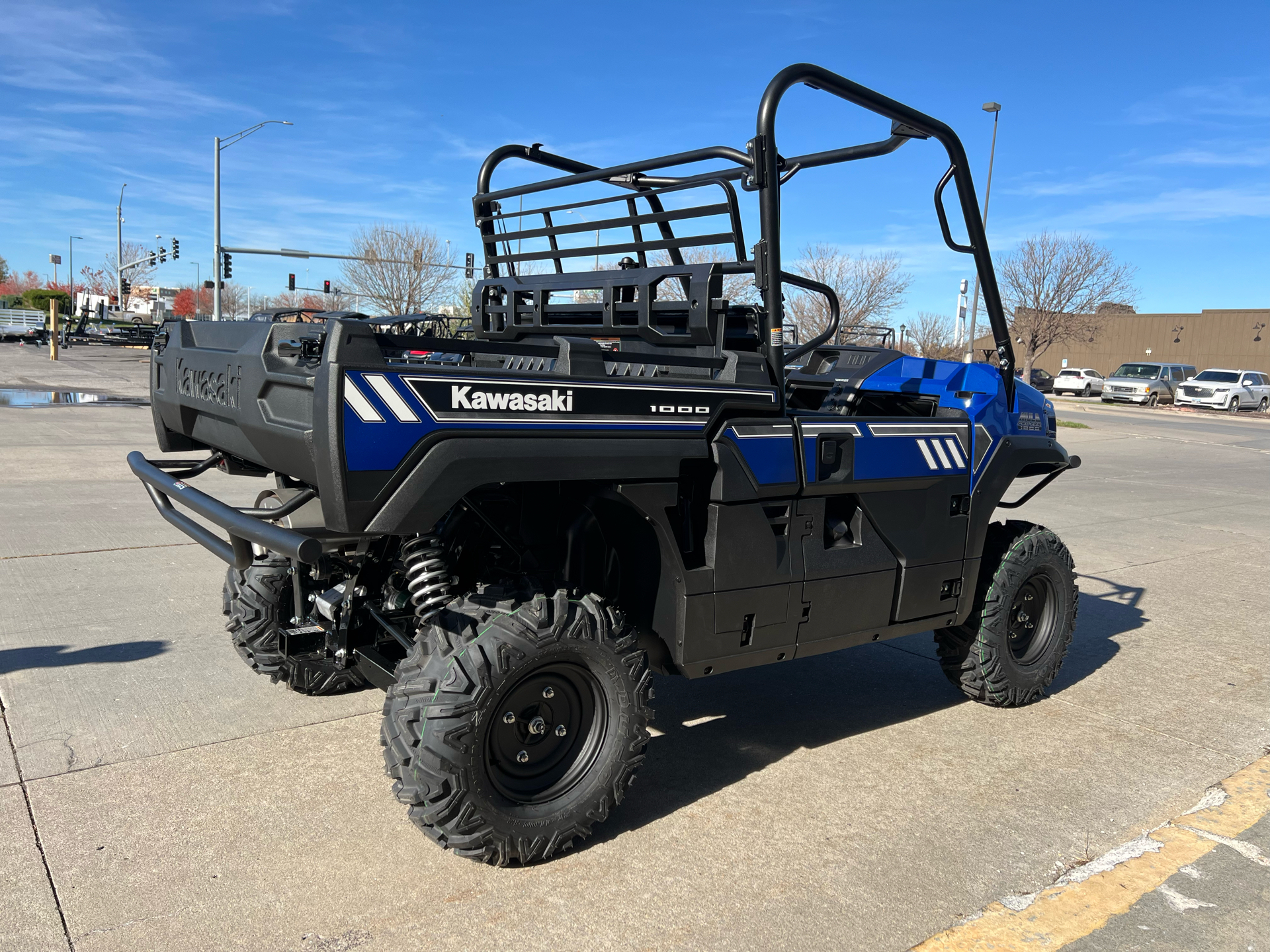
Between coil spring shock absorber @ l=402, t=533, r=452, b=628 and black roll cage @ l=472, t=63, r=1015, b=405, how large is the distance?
1304 millimetres

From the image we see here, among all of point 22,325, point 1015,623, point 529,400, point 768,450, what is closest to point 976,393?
point 1015,623

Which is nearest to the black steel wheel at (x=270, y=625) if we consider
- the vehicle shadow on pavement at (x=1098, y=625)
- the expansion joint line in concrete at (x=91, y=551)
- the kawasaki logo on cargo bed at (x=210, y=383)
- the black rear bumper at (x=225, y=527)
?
the black rear bumper at (x=225, y=527)

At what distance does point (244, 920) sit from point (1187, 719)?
4.17 m

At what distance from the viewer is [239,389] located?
310cm

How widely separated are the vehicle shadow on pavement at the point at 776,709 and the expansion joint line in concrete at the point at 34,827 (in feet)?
4.80

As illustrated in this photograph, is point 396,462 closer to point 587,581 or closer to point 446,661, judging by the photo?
point 446,661

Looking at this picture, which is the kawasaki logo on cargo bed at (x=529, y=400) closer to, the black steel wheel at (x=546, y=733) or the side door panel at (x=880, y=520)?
the side door panel at (x=880, y=520)

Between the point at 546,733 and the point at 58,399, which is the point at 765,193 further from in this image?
the point at 58,399

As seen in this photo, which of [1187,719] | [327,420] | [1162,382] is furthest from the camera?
[1162,382]

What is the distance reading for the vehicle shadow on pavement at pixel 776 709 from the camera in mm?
3697

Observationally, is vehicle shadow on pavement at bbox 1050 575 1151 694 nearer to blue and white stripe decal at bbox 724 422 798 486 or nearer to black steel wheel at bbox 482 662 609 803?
blue and white stripe decal at bbox 724 422 798 486

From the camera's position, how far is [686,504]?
10.8 ft

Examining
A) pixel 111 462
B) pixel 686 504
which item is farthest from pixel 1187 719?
pixel 111 462

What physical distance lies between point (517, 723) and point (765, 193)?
1.88 m
